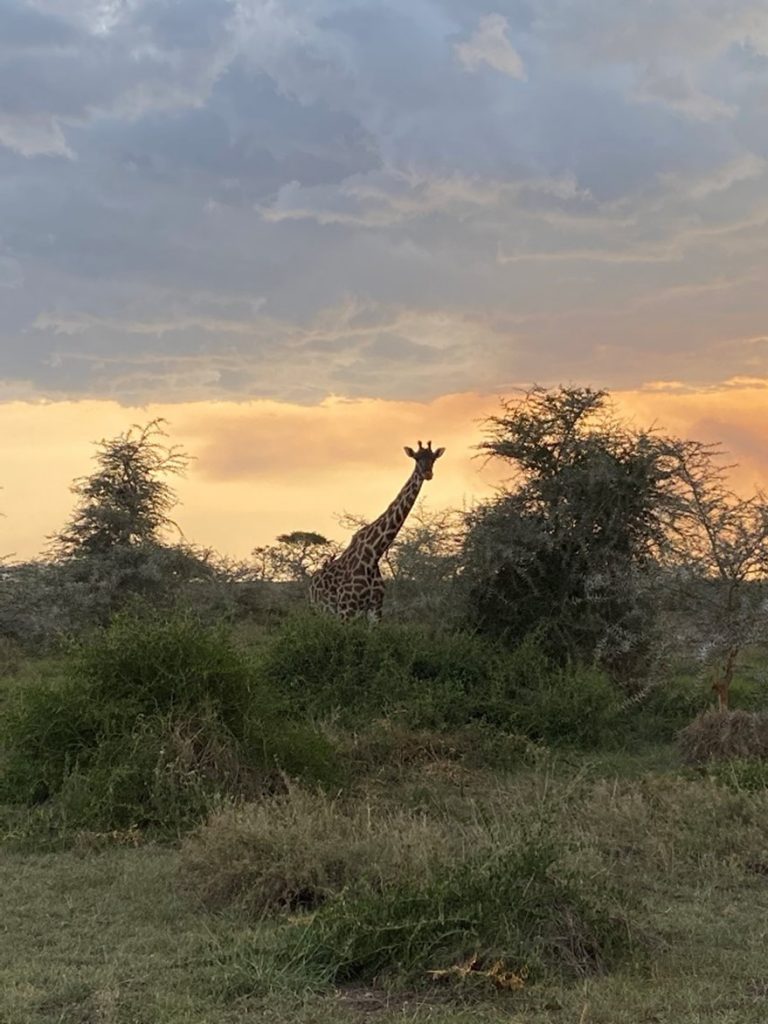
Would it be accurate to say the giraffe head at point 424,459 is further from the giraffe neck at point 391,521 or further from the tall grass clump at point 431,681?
the tall grass clump at point 431,681

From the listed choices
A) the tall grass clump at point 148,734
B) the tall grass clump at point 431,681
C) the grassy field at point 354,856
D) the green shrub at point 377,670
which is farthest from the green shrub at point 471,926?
the green shrub at point 377,670

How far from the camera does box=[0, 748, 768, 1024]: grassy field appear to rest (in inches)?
181

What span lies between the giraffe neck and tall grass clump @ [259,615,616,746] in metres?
1.91

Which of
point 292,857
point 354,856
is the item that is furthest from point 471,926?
point 292,857

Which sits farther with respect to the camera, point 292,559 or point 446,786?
point 292,559

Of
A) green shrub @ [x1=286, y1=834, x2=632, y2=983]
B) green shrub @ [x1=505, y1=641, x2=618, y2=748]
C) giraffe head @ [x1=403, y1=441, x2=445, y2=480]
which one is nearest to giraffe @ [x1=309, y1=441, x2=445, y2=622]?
giraffe head @ [x1=403, y1=441, x2=445, y2=480]

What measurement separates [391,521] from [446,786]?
270 inches

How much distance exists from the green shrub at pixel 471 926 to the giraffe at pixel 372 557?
1036 cm

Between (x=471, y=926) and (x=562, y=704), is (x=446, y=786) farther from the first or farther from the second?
(x=471, y=926)

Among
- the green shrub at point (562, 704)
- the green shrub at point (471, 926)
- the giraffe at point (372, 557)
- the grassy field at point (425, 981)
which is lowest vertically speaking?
the grassy field at point (425, 981)

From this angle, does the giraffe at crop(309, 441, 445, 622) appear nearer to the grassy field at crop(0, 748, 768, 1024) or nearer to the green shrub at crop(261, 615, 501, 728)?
the green shrub at crop(261, 615, 501, 728)

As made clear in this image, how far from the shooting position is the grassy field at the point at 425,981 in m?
4.61

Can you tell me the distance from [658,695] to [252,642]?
289 inches

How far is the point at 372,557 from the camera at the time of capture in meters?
16.2
